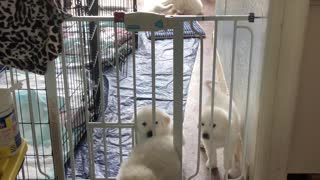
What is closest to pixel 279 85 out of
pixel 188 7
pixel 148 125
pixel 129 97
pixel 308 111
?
pixel 308 111

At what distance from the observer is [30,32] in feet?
4.09

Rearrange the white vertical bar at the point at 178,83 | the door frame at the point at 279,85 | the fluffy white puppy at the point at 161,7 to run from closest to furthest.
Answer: the door frame at the point at 279,85
the white vertical bar at the point at 178,83
the fluffy white puppy at the point at 161,7

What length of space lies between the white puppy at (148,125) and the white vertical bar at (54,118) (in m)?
0.31

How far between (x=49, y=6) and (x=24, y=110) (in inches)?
36.6

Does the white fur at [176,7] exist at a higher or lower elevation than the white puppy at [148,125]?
higher

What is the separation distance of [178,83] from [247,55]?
44 centimetres

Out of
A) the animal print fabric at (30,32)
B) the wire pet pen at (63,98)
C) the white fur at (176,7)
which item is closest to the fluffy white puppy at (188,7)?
the white fur at (176,7)

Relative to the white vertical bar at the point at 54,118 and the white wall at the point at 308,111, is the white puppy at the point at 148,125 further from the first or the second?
the white wall at the point at 308,111

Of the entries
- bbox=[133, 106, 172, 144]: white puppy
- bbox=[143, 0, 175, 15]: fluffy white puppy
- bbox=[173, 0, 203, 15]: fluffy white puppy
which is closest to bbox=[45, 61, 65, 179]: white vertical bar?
bbox=[133, 106, 172, 144]: white puppy

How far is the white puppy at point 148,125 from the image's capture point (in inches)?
72.5

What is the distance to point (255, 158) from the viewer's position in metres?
1.68

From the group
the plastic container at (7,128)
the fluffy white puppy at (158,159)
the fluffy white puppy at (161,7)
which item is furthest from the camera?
the fluffy white puppy at (161,7)

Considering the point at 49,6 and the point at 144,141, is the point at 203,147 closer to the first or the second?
the point at 144,141

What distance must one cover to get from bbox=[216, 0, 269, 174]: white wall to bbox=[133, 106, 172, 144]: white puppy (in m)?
0.33
